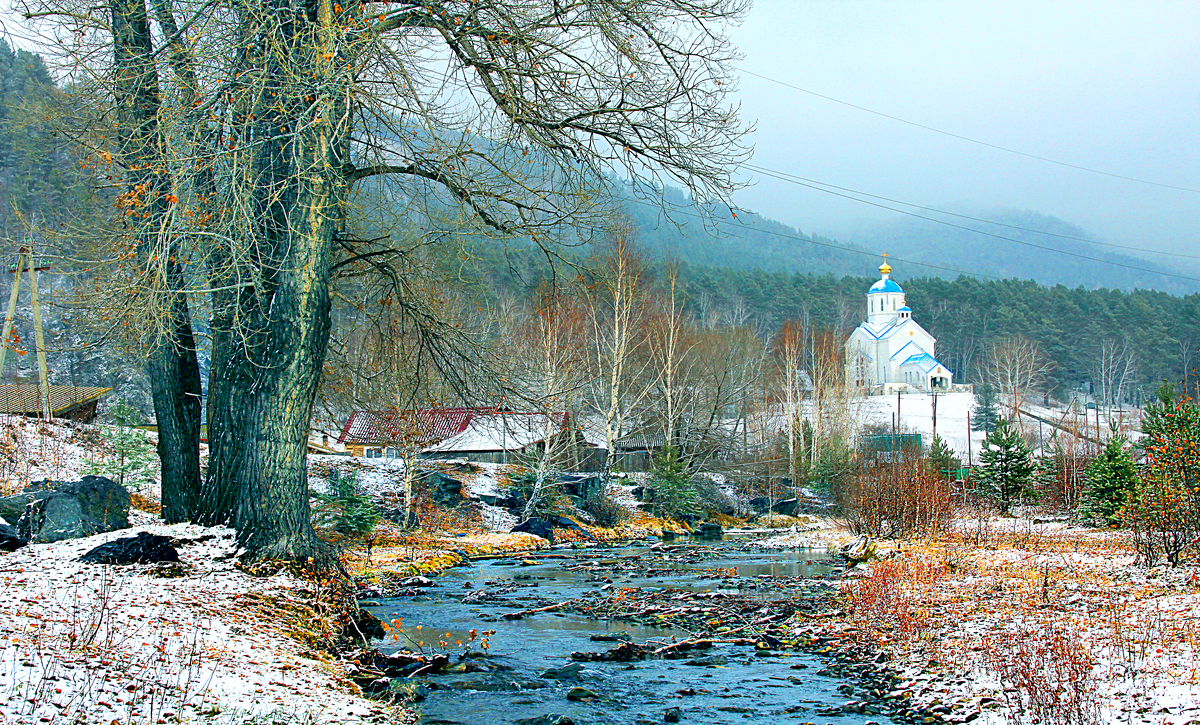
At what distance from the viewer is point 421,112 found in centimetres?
736

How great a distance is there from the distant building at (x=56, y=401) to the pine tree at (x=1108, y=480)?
25.9 meters

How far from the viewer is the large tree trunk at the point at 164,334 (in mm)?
8219

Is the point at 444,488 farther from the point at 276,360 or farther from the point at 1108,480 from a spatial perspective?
the point at 1108,480

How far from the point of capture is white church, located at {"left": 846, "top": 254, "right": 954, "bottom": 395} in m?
84.8

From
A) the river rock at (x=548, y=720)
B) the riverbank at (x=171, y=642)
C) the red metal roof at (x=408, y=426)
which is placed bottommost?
the river rock at (x=548, y=720)

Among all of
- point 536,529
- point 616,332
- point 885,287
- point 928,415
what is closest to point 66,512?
point 536,529

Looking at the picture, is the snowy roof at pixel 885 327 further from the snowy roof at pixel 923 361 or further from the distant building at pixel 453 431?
the distant building at pixel 453 431

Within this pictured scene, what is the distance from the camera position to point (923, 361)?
84.8 m

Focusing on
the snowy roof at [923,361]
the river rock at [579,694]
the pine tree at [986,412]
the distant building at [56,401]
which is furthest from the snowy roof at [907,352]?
the river rock at [579,694]

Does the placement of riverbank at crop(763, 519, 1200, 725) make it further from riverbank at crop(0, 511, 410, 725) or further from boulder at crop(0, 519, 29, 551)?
boulder at crop(0, 519, 29, 551)

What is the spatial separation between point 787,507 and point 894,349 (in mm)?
56208

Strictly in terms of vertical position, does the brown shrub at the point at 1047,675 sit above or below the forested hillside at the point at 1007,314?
below

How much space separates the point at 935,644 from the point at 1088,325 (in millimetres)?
94305

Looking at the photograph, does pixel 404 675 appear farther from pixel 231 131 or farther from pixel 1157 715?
pixel 1157 715
